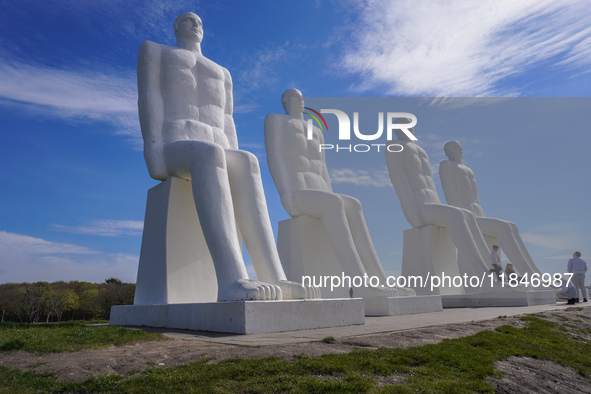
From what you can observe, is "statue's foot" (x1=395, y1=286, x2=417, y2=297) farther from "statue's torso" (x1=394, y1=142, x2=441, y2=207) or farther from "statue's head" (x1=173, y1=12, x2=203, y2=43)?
"statue's head" (x1=173, y1=12, x2=203, y2=43)

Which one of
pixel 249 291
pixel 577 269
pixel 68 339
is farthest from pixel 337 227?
pixel 577 269

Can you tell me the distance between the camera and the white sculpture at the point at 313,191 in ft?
30.5

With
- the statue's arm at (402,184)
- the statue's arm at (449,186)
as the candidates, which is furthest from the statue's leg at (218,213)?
the statue's arm at (449,186)

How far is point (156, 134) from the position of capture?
7.52 metres

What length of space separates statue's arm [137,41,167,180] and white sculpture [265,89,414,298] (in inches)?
123

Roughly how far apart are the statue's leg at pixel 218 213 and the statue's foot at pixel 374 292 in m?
3.46

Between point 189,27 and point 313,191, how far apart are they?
392cm

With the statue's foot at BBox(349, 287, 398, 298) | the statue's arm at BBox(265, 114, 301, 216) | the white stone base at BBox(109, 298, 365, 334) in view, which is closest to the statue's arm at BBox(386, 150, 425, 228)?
the statue's arm at BBox(265, 114, 301, 216)

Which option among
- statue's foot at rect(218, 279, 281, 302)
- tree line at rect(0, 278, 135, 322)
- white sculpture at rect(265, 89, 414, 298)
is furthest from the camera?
tree line at rect(0, 278, 135, 322)

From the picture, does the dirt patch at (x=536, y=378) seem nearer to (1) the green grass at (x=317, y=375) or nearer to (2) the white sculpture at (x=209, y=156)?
(1) the green grass at (x=317, y=375)

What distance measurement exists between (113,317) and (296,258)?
3.86 m

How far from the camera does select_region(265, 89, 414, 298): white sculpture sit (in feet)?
30.5

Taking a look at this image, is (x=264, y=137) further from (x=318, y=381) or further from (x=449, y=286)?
(x=318, y=381)

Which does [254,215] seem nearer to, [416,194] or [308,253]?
[308,253]
